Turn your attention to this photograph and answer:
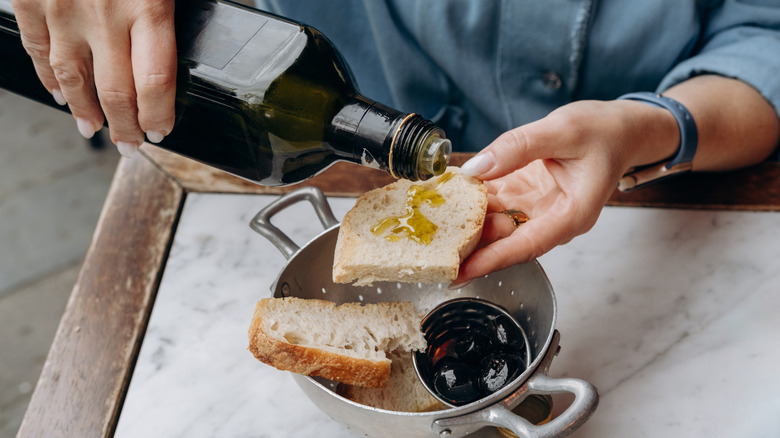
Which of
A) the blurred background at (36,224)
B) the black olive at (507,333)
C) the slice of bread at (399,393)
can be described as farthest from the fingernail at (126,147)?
the blurred background at (36,224)

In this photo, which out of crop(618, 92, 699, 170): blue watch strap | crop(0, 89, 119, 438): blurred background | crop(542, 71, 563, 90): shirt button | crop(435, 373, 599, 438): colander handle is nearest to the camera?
crop(435, 373, 599, 438): colander handle

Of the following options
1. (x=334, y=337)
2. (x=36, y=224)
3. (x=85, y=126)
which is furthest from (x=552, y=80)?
(x=36, y=224)

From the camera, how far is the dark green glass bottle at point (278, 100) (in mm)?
663

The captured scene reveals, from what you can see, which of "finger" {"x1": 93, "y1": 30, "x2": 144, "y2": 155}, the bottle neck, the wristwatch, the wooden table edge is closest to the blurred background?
the wooden table edge

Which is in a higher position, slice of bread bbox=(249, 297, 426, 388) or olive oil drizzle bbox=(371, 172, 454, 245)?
olive oil drizzle bbox=(371, 172, 454, 245)

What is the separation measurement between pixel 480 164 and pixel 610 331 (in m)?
0.33

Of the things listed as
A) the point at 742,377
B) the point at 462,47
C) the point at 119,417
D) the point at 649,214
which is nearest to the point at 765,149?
the point at 649,214

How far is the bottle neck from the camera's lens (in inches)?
25.2

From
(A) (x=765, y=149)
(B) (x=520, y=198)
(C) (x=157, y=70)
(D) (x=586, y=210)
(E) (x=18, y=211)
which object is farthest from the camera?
(E) (x=18, y=211)

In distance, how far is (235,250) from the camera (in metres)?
1.02

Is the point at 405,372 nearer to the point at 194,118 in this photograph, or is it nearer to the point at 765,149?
the point at 194,118

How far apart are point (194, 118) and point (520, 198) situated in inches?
17.4

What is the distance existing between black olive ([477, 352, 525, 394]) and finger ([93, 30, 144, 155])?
Result: 0.48 meters

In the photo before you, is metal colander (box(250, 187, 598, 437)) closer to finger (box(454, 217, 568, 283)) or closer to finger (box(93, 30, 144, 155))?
finger (box(454, 217, 568, 283))
